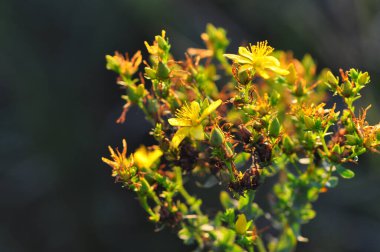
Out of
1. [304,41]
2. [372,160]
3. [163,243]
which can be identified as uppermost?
[304,41]

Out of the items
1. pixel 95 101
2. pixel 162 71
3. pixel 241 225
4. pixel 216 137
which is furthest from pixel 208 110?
pixel 95 101

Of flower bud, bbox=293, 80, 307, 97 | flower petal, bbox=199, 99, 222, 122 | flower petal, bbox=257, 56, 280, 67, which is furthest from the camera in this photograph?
flower bud, bbox=293, 80, 307, 97

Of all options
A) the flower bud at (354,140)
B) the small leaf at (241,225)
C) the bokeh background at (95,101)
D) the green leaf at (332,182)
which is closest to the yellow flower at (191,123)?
the small leaf at (241,225)

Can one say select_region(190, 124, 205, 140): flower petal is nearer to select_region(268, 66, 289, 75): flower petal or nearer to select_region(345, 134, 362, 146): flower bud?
select_region(268, 66, 289, 75): flower petal

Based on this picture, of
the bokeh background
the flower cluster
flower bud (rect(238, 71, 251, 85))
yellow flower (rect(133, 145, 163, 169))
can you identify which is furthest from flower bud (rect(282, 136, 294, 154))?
the bokeh background

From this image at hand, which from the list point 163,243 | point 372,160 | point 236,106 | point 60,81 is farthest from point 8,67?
point 236,106

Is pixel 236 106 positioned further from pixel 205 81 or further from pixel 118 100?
pixel 118 100

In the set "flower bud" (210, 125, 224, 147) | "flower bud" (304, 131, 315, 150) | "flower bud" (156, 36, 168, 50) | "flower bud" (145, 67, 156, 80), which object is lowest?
"flower bud" (210, 125, 224, 147)
